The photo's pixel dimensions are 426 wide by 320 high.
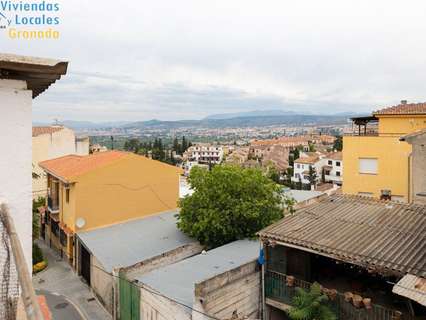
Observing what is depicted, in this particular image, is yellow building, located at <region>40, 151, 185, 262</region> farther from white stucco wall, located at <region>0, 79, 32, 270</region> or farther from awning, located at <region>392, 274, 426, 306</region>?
white stucco wall, located at <region>0, 79, 32, 270</region>

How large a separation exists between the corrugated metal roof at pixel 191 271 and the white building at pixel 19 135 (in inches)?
264

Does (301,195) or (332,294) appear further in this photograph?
(301,195)

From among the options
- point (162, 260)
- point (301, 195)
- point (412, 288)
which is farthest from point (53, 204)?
point (412, 288)

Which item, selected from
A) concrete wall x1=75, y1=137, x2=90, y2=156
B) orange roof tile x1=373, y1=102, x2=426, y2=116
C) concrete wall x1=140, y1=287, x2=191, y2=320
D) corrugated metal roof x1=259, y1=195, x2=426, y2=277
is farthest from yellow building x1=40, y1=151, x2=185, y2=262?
concrete wall x1=75, y1=137, x2=90, y2=156

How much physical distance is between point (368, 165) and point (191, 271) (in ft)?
48.7

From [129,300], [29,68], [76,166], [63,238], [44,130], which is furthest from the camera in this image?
[44,130]

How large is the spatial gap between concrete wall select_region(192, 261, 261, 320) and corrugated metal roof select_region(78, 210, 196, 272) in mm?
4906

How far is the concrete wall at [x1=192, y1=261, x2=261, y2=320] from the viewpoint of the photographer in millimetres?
9570

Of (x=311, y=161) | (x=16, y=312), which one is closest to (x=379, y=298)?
(x=16, y=312)

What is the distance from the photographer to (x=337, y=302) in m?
9.85

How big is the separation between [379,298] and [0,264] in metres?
10.1

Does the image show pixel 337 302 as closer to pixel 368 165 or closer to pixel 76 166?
pixel 368 165

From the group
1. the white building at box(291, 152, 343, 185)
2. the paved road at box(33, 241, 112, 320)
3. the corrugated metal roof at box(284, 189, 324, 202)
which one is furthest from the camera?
the white building at box(291, 152, 343, 185)

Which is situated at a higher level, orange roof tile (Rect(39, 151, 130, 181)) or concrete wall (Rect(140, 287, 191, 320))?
orange roof tile (Rect(39, 151, 130, 181))
